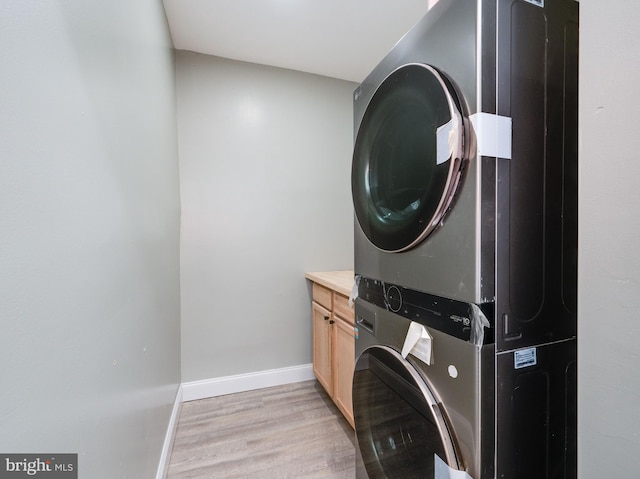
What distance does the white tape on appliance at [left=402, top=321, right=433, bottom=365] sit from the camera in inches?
28.7

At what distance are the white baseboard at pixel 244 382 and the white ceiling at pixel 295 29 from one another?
2421mm

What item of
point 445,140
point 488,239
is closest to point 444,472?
point 488,239

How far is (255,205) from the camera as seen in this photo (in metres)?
2.21

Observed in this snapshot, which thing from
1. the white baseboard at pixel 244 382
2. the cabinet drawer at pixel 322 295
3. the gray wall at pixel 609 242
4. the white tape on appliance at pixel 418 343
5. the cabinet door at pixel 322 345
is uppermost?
the gray wall at pixel 609 242

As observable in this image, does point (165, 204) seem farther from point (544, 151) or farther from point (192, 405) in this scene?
point (544, 151)

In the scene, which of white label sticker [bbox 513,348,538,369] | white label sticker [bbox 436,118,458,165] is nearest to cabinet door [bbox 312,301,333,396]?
white label sticker [bbox 513,348,538,369]

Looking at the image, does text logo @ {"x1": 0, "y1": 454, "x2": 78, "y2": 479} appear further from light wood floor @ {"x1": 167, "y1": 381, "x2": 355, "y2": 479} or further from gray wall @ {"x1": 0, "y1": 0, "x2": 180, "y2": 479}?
light wood floor @ {"x1": 167, "y1": 381, "x2": 355, "y2": 479}

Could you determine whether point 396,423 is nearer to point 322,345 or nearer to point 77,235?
point 77,235

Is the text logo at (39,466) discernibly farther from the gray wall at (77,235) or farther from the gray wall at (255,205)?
the gray wall at (255,205)

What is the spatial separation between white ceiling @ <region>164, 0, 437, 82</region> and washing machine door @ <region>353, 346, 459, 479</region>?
1873mm

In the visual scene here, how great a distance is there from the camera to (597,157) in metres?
0.49

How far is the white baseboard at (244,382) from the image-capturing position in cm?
204

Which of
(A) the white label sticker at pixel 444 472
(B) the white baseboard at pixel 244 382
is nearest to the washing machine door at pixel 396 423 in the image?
(A) the white label sticker at pixel 444 472

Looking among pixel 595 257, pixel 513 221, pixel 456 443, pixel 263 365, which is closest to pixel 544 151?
pixel 513 221
